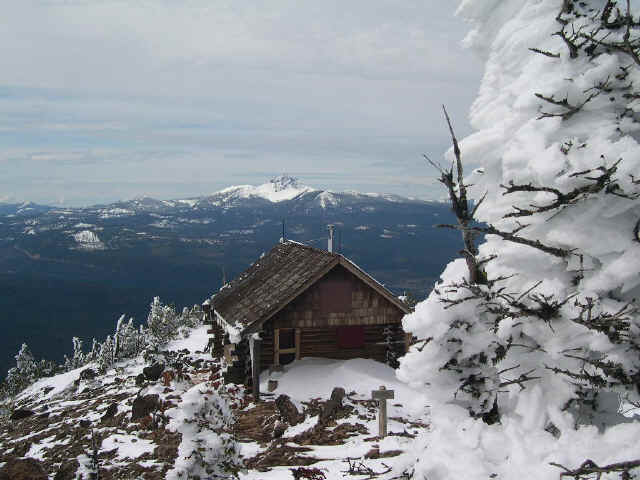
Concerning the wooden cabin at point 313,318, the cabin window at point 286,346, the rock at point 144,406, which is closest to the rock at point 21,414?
the rock at point 144,406

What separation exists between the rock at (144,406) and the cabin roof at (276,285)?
3.73 meters

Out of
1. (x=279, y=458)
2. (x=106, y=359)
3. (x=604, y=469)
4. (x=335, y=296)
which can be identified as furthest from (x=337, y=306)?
(x=106, y=359)

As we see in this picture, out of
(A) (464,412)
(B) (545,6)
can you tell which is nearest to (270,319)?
(A) (464,412)

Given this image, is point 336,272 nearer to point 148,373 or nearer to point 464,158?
point 148,373

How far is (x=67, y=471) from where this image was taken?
12609 millimetres

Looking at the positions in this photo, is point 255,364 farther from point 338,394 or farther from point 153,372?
point 153,372

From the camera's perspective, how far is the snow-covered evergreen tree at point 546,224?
362 cm

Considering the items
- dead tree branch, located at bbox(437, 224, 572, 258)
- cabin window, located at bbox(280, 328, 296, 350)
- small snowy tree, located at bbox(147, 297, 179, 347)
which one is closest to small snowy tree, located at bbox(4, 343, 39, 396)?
small snowy tree, located at bbox(147, 297, 179, 347)

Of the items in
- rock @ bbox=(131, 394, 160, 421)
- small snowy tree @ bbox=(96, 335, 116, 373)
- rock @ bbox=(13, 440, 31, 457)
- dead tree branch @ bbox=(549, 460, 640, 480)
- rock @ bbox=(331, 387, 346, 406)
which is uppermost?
dead tree branch @ bbox=(549, 460, 640, 480)

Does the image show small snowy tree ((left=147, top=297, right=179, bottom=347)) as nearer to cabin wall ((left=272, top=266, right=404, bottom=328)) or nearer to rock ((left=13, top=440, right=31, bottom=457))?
rock ((left=13, top=440, right=31, bottom=457))

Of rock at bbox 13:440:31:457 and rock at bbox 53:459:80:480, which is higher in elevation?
rock at bbox 53:459:80:480

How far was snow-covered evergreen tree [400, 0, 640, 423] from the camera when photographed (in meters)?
3.62

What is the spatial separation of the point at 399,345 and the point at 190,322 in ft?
118

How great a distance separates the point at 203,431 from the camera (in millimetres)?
8156
